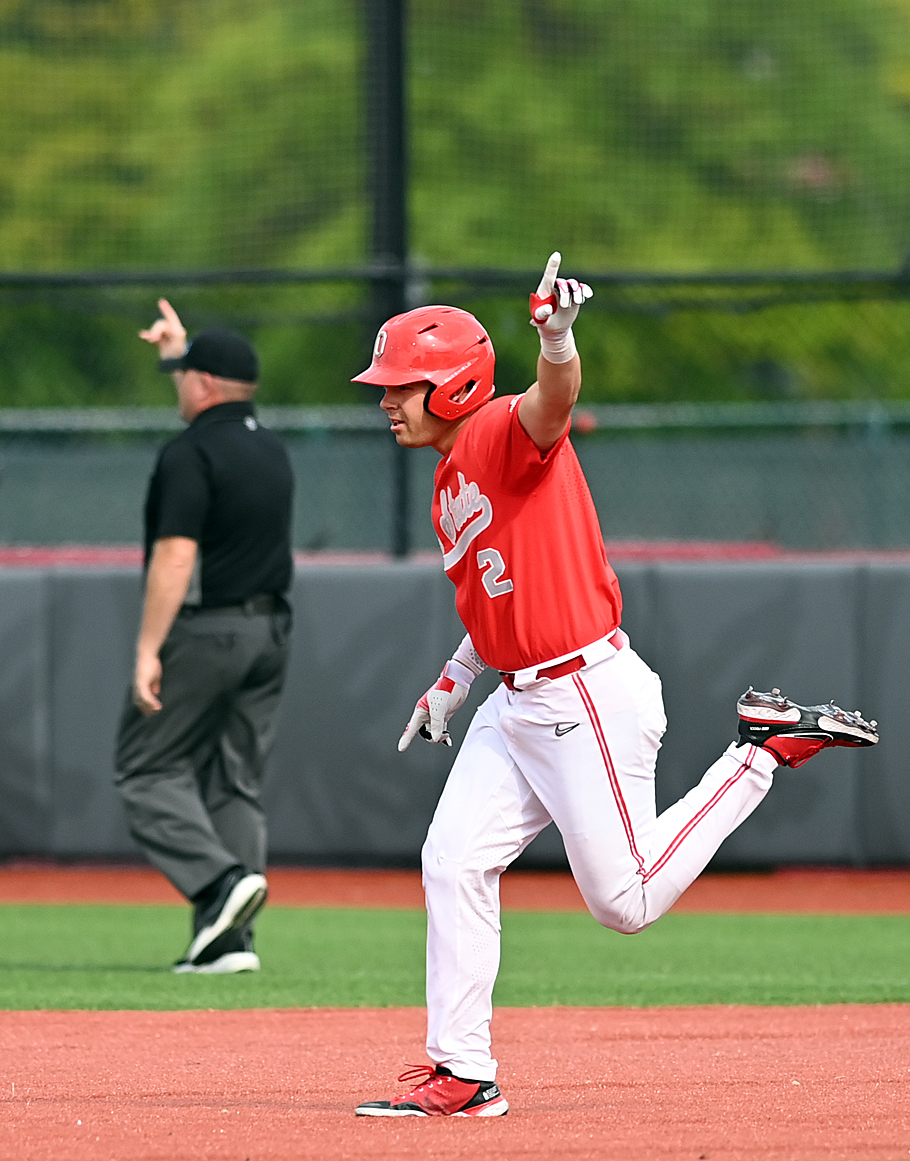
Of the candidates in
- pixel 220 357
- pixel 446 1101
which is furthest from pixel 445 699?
pixel 220 357

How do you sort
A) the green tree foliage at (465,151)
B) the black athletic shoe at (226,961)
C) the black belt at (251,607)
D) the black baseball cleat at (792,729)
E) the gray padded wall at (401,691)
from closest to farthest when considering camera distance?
1. the black baseball cleat at (792,729)
2. the black athletic shoe at (226,961)
3. the black belt at (251,607)
4. the gray padded wall at (401,691)
5. the green tree foliage at (465,151)

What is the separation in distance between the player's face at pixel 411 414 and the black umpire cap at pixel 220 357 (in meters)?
2.52

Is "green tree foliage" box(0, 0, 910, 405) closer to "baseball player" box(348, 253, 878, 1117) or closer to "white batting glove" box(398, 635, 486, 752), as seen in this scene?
"white batting glove" box(398, 635, 486, 752)

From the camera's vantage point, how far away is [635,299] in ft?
35.6

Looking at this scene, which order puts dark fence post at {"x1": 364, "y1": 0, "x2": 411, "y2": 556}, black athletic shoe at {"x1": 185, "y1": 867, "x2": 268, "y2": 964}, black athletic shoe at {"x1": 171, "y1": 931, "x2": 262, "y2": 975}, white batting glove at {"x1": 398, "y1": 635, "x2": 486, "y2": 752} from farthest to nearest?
dark fence post at {"x1": 364, "y1": 0, "x2": 411, "y2": 556} < black athletic shoe at {"x1": 171, "y1": 931, "x2": 262, "y2": 975} < black athletic shoe at {"x1": 185, "y1": 867, "x2": 268, "y2": 964} < white batting glove at {"x1": 398, "y1": 635, "x2": 486, "y2": 752}

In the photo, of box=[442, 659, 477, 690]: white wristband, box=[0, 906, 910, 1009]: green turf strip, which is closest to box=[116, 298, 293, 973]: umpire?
box=[0, 906, 910, 1009]: green turf strip

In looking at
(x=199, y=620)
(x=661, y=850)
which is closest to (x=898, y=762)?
(x=199, y=620)

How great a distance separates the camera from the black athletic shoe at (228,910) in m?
6.16

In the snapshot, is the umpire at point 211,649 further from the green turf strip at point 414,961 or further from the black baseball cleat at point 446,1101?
the black baseball cleat at point 446,1101

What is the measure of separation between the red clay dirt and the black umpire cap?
88.1 inches

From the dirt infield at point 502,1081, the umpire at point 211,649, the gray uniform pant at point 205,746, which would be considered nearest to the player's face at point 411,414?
the dirt infield at point 502,1081

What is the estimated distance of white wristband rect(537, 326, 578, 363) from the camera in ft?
11.7

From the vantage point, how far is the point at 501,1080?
4457 millimetres

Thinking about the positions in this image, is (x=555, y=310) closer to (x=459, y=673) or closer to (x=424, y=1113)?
(x=459, y=673)
